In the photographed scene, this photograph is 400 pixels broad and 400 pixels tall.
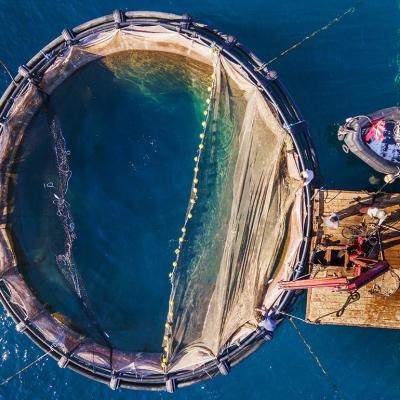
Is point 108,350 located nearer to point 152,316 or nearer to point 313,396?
point 152,316

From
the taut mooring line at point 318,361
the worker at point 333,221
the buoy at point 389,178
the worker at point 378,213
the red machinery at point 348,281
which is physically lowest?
the taut mooring line at point 318,361

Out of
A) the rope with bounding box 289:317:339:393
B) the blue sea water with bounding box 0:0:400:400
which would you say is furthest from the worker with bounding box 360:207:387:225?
the rope with bounding box 289:317:339:393

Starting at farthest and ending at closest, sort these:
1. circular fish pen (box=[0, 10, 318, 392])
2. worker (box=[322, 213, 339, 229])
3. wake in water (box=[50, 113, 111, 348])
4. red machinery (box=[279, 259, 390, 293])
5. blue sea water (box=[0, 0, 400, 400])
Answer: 1. wake in water (box=[50, 113, 111, 348])
2. blue sea water (box=[0, 0, 400, 400])
3. circular fish pen (box=[0, 10, 318, 392])
4. worker (box=[322, 213, 339, 229])
5. red machinery (box=[279, 259, 390, 293])

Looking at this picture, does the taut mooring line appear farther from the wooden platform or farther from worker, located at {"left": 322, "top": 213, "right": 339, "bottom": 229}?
worker, located at {"left": 322, "top": 213, "right": 339, "bottom": 229}

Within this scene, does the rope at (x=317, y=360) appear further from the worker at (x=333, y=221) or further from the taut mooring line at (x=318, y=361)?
the worker at (x=333, y=221)

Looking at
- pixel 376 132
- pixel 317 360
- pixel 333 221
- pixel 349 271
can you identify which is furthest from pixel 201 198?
pixel 317 360

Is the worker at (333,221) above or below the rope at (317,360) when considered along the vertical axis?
above

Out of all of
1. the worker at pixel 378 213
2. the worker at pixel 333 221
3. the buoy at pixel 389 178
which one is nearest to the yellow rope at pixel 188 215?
the worker at pixel 333 221
